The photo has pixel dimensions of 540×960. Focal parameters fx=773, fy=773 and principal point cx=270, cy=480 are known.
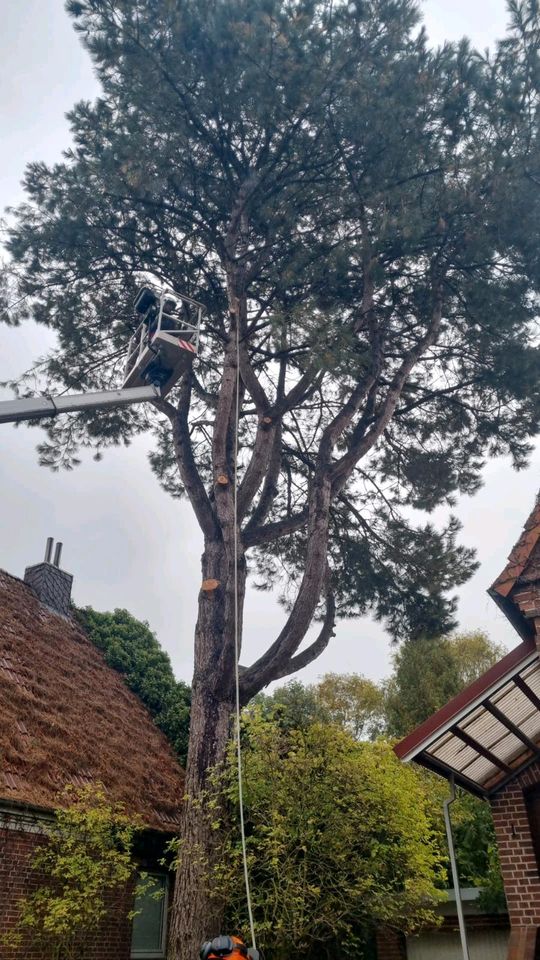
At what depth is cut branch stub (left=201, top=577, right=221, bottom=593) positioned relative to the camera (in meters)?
9.35

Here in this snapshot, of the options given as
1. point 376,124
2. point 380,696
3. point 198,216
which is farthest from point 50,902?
point 380,696

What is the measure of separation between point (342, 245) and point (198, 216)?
2298 mm

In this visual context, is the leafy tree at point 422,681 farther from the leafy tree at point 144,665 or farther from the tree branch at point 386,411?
the tree branch at point 386,411

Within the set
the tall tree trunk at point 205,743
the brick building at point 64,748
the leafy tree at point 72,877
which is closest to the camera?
the tall tree trunk at point 205,743

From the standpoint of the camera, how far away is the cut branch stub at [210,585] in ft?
30.7

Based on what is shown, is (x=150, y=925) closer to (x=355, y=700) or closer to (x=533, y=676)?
(x=533, y=676)

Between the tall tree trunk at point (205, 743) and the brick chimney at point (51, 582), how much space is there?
684cm

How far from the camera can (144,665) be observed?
1616 cm

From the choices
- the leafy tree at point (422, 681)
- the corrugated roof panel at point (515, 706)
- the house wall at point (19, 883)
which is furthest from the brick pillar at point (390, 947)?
the leafy tree at point (422, 681)

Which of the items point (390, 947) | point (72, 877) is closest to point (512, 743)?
point (72, 877)

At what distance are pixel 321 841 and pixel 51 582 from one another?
9.25 m

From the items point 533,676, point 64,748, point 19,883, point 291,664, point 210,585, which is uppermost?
point 210,585

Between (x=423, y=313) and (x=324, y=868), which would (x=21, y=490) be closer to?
(x=423, y=313)

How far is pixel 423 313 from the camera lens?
11250 millimetres
